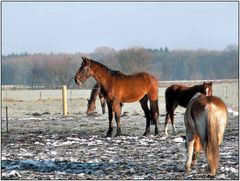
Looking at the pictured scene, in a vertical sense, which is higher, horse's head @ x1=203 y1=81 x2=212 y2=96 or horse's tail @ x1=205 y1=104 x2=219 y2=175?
horse's head @ x1=203 y1=81 x2=212 y2=96

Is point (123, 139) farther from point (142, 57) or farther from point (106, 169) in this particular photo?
point (142, 57)

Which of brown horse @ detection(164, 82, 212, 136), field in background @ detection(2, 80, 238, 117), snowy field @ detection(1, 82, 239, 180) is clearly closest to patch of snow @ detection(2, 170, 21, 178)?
snowy field @ detection(1, 82, 239, 180)

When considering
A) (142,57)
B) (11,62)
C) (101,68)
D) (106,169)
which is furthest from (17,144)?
(11,62)

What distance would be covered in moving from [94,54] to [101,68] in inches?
2560

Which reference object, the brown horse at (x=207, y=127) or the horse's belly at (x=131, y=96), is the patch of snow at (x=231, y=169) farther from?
the horse's belly at (x=131, y=96)

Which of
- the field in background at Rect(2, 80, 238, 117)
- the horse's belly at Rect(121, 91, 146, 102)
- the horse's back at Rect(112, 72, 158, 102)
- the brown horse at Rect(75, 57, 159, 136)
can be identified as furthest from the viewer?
the field in background at Rect(2, 80, 238, 117)

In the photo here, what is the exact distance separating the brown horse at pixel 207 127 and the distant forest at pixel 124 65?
30.8 m

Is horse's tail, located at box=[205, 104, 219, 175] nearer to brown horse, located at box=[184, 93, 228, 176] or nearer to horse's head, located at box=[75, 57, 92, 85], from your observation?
brown horse, located at box=[184, 93, 228, 176]

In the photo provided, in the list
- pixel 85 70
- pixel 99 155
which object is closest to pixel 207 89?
pixel 85 70

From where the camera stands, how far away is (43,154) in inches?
331

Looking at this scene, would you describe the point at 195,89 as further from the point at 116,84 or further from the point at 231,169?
the point at 231,169

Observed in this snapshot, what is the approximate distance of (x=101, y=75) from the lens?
11.5 m

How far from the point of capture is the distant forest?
54906 mm

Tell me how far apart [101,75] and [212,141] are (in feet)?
19.5
